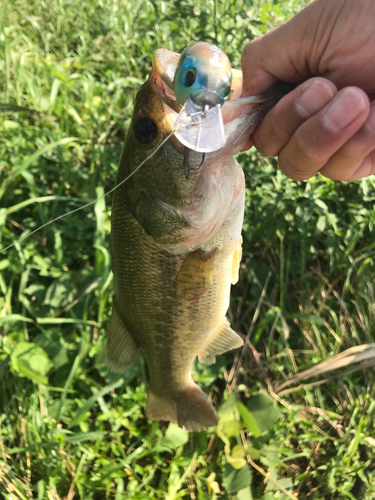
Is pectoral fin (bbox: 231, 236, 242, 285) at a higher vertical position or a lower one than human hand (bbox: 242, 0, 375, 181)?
lower

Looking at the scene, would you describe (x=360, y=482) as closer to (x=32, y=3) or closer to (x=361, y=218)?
(x=361, y=218)

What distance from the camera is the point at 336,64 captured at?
4.55ft

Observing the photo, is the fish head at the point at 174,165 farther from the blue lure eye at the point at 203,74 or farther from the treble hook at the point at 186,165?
the blue lure eye at the point at 203,74

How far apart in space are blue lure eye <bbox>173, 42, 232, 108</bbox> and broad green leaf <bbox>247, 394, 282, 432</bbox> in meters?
2.12

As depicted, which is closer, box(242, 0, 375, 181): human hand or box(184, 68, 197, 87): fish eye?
box(184, 68, 197, 87): fish eye

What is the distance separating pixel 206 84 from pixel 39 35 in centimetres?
425

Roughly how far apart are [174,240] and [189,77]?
2.23 feet

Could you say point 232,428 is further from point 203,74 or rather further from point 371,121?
point 203,74

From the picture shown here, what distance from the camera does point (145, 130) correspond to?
1243 mm

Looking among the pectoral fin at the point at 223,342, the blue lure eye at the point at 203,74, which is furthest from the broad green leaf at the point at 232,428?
the blue lure eye at the point at 203,74

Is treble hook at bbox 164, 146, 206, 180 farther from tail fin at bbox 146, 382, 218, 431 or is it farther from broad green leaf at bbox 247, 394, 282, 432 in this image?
broad green leaf at bbox 247, 394, 282, 432

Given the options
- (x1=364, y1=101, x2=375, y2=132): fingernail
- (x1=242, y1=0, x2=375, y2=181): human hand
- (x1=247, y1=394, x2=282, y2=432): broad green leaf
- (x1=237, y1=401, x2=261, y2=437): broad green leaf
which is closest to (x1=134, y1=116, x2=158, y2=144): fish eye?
(x1=242, y1=0, x2=375, y2=181): human hand

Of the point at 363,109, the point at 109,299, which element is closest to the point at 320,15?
the point at 363,109

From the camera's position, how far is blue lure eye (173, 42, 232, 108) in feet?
2.87
